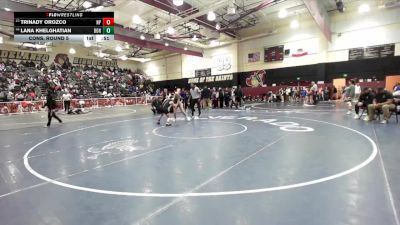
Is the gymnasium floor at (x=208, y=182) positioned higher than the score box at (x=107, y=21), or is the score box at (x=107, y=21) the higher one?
Result: the score box at (x=107, y=21)

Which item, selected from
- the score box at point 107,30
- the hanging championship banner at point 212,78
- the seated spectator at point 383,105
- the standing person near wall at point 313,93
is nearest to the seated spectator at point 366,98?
the seated spectator at point 383,105

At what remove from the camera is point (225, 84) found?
31469 millimetres

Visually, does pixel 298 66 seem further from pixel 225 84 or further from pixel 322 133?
pixel 322 133

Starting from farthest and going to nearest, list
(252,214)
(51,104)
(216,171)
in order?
(51,104)
(216,171)
(252,214)

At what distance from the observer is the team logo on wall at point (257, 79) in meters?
28.0

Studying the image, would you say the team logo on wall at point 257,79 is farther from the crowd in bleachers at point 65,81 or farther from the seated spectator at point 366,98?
the seated spectator at point 366,98

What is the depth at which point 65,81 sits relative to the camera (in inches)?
1152

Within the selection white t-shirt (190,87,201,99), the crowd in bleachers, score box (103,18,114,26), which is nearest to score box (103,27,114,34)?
score box (103,18,114,26)

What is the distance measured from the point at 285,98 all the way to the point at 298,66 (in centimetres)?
352

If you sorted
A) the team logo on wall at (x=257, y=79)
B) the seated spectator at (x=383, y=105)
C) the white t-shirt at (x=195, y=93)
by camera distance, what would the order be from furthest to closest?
the team logo on wall at (x=257, y=79)
the white t-shirt at (x=195, y=93)
the seated spectator at (x=383, y=105)

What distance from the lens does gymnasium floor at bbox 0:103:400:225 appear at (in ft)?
8.86

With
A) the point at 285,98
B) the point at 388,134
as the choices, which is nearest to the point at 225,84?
the point at 285,98
